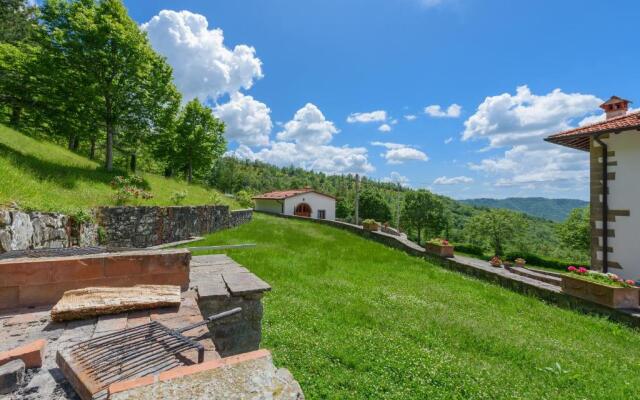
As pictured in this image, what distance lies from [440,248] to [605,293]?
186 inches

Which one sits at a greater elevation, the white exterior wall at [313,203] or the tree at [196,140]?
the tree at [196,140]

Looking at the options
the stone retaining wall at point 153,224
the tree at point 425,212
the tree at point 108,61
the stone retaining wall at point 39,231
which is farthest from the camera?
the tree at point 425,212

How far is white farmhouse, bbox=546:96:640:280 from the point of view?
24.5ft

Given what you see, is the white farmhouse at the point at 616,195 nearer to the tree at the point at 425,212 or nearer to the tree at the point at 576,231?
the tree at the point at 576,231

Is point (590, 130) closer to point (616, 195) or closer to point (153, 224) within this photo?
point (616, 195)

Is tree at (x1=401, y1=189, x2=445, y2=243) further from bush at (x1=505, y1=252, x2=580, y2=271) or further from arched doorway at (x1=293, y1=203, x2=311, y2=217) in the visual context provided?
arched doorway at (x1=293, y1=203, x2=311, y2=217)

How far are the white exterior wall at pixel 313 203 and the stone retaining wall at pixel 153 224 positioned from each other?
1929cm

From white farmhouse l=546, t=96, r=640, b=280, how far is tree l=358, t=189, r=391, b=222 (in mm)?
44317

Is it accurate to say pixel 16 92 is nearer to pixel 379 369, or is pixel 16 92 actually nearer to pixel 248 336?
pixel 248 336

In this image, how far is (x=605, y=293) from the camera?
5.79m

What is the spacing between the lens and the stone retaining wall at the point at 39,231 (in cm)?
512

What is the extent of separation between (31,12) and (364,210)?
45.9 meters

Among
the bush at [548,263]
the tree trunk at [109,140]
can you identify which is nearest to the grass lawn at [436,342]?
the tree trunk at [109,140]

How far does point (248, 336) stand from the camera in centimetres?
333
